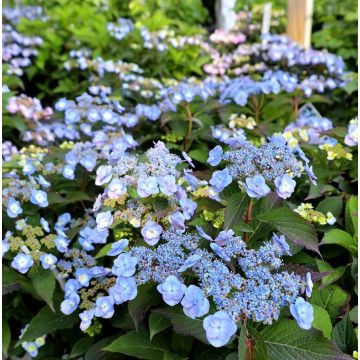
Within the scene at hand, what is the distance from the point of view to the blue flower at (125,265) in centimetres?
141

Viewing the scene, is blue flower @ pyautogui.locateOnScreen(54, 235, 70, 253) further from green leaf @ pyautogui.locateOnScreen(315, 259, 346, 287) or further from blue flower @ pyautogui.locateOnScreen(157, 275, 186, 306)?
green leaf @ pyautogui.locateOnScreen(315, 259, 346, 287)

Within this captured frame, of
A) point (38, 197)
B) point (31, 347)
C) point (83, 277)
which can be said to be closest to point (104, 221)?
point (83, 277)

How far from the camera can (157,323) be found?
5.17 feet

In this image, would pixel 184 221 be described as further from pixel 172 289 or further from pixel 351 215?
pixel 351 215

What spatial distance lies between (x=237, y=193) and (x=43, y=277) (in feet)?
2.57

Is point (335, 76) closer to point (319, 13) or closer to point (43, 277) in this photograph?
point (319, 13)

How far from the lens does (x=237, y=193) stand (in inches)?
62.9

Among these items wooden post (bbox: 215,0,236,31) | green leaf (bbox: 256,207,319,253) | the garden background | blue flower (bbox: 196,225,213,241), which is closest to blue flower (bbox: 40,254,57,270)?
the garden background

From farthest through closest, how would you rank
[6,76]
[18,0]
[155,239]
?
[18,0] → [6,76] → [155,239]

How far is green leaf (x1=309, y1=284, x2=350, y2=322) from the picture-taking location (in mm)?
1842

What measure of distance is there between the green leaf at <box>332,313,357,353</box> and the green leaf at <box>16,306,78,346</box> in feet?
2.93

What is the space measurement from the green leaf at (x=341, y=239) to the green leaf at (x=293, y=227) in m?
0.39

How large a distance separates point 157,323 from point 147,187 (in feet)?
1.29

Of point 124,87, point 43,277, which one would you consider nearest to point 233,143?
point 43,277
